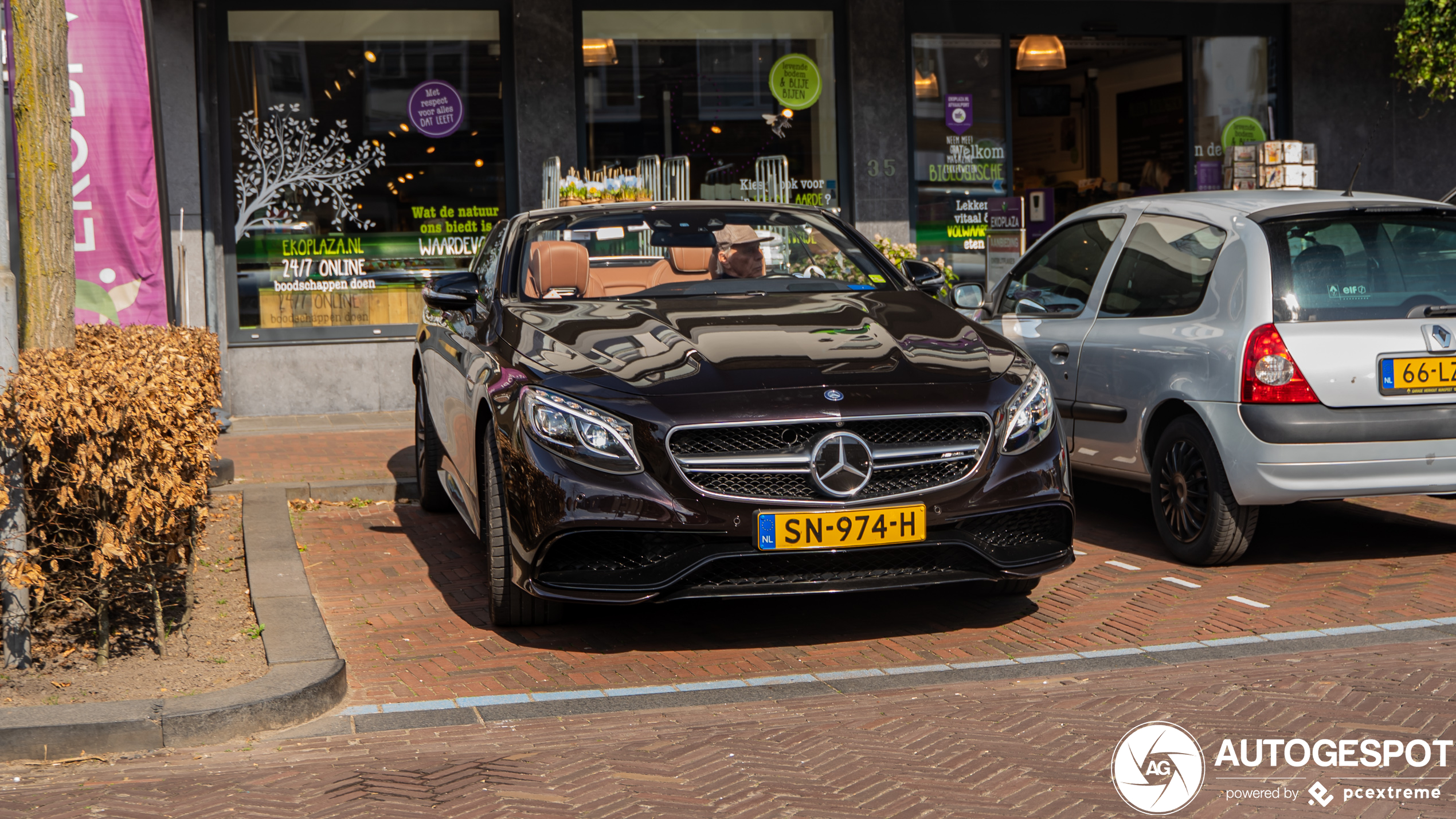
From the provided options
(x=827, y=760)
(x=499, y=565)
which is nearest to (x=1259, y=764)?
(x=827, y=760)

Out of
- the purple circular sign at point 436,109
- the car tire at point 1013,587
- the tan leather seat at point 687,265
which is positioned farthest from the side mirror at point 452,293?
the purple circular sign at point 436,109

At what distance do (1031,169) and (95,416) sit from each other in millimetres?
11977

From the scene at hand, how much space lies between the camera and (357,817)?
145 inches

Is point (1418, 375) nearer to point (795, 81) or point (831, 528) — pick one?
point (831, 528)

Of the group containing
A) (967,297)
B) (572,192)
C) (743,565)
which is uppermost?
(572,192)

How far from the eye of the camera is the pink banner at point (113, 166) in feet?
27.7

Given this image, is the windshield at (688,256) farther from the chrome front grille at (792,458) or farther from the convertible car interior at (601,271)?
the chrome front grille at (792,458)

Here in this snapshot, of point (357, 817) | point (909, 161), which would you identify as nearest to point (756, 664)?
point (357, 817)

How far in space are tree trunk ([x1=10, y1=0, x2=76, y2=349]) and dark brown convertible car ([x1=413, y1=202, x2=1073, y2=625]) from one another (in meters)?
1.64

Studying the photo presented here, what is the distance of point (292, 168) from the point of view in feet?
38.9

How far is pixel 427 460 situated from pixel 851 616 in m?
3.07

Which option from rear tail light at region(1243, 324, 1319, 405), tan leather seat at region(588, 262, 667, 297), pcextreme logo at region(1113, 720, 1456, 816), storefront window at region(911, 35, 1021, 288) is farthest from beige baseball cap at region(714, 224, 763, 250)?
storefront window at region(911, 35, 1021, 288)

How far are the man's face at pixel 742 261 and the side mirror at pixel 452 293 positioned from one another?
1.10m

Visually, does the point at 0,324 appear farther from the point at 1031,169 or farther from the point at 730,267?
the point at 1031,169
